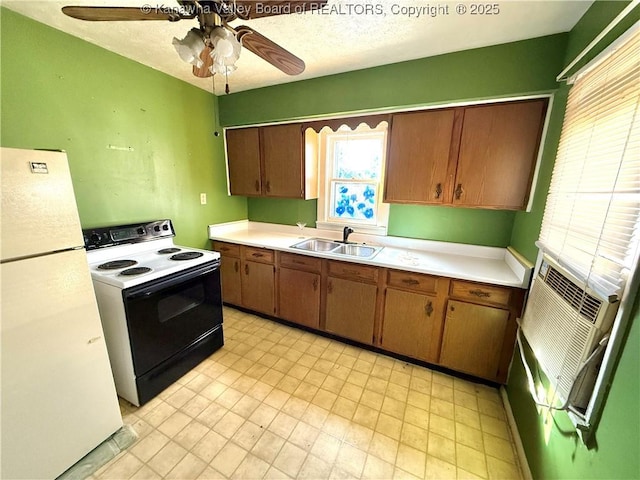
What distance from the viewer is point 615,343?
2.78ft

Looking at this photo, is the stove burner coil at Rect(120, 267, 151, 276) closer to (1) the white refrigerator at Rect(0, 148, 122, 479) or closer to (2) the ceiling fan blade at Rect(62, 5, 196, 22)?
(1) the white refrigerator at Rect(0, 148, 122, 479)

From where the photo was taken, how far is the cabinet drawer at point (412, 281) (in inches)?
74.9

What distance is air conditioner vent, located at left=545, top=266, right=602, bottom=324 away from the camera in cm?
94

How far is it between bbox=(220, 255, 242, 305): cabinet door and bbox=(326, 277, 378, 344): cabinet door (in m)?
1.09

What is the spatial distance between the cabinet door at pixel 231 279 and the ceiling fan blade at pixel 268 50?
1949 mm

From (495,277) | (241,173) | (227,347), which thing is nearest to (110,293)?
(227,347)

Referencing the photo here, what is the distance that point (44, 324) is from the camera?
114cm

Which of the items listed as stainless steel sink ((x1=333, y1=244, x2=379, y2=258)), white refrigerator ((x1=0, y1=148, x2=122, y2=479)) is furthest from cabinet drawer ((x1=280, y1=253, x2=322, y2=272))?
white refrigerator ((x1=0, y1=148, x2=122, y2=479))

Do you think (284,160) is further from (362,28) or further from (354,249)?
(362,28)

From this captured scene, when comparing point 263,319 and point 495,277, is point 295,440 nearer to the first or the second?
point 263,319

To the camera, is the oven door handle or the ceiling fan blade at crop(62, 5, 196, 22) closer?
the ceiling fan blade at crop(62, 5, 196, 22)

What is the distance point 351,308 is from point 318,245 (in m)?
0.77

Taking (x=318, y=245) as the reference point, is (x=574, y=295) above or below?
above

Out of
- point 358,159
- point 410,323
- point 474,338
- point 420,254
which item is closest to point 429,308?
point 410,323
